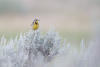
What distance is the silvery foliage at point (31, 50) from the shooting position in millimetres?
1698

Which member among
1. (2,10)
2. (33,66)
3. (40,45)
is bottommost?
(33,66)

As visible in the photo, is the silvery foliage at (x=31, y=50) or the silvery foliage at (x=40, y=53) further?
the silvery foliage at (x=31, y=50)

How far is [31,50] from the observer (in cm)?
179

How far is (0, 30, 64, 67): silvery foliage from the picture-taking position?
5.57 feet

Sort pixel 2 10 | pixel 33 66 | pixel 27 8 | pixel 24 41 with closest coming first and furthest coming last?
pixel 33 66, pixel 24 41, pixel 2 10, pixel 27 8

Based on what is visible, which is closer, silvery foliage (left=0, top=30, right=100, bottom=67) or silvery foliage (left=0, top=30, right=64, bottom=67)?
silvery foliage (left=0, top=30, right=100, bottom=67)

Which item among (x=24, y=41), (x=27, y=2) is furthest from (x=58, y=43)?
(x=27, y=2)

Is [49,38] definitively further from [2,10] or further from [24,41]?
[2,10]

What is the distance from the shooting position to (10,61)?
1682 mm

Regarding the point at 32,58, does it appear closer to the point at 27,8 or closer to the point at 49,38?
the point at 49,38

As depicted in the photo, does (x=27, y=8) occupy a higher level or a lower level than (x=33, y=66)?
higher

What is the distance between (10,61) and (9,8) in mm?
6421

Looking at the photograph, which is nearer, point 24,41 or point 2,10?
point 24,41

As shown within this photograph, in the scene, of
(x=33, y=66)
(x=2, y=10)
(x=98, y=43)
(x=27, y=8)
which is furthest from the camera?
(x=27, y=8)
